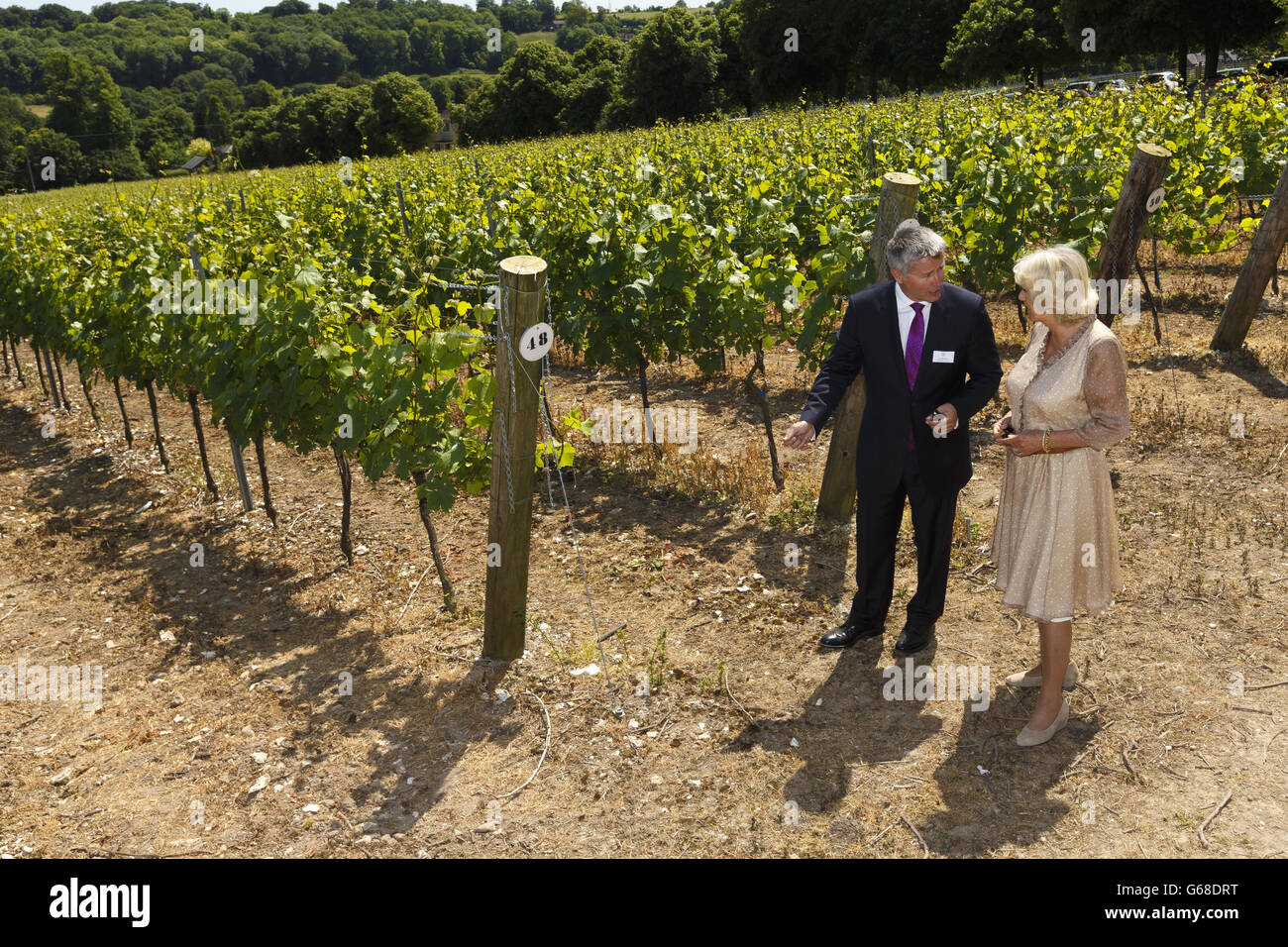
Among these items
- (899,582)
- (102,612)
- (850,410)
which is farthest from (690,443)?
(102,612)

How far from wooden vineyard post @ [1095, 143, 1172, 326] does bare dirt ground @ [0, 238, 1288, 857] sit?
124 centimetres

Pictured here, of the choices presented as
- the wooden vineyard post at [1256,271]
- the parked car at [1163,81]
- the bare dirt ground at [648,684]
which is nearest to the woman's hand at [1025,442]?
the bare dirt ground at [648,684]

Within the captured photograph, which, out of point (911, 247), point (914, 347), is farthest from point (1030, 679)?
point (911, 247)

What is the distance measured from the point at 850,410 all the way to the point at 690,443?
2.14m

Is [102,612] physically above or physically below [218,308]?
below

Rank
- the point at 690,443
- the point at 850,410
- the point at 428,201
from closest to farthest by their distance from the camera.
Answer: the point at 850,410 → the point at 690,443 → the point at 428,201

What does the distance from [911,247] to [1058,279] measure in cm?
72

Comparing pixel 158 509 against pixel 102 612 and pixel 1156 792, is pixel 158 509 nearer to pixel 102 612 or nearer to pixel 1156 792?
pixel 102 612

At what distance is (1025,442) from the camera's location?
369 cm

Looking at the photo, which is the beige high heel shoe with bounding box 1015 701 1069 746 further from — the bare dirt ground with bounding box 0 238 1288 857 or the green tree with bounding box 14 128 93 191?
the green tree with bounding box 14 128 93 191

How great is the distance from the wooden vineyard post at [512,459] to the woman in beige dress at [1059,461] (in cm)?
208

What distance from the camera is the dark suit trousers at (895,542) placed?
14.2 feet

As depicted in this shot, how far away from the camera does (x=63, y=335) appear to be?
9.50 m

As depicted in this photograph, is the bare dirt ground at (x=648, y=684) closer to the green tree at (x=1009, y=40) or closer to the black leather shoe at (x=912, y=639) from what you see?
the black leather shoe at (x=912, y=639)
